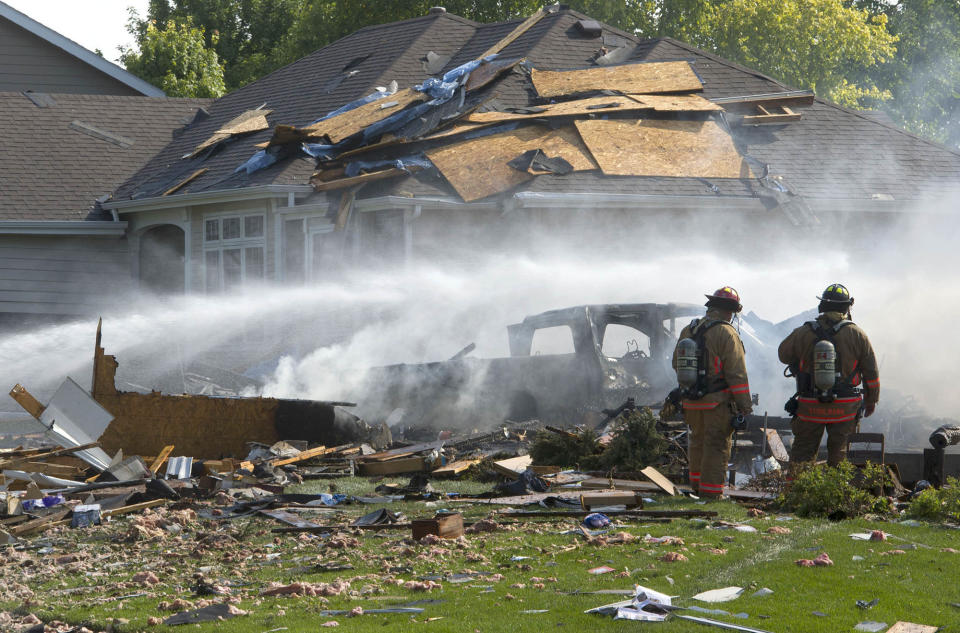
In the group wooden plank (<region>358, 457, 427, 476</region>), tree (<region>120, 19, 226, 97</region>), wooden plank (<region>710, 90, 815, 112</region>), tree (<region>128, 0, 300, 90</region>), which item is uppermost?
tree (<region>128, 0, 300, 90</region>)

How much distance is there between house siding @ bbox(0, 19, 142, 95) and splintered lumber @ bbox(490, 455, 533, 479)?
Result: 20.5 m

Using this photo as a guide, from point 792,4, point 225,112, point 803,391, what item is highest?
point 792,4

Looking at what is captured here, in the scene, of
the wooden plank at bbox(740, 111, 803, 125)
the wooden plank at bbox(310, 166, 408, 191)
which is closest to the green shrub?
the wooden plank at bbox(310, 166, 408, 191)

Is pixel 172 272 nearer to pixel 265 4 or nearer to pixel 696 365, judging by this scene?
pixel 696 365

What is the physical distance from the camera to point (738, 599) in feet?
19.8

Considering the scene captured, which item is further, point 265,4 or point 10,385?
point 265,4

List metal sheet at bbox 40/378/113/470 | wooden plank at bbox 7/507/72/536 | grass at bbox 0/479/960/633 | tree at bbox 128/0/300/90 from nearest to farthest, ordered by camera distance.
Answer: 1. grass at bbox 0/479/960/633
2. wooden plank at bbox 7/507/72/536
3. metal sheet at bbox 40/378/113/470
4. tree at bbox 128/0/300/90

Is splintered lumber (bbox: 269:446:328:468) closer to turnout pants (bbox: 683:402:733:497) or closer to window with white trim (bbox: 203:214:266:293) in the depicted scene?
turnout pants (bbox: 683:402:733:497)

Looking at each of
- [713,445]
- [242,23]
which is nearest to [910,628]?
[713,445]

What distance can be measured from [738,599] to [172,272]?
1898 cm

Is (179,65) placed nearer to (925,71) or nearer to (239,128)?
(239,128)

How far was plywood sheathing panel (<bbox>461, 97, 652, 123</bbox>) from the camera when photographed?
761 inches

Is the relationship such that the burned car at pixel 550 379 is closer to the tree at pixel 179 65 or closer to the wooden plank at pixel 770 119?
the wooden plank at pixel 770 119

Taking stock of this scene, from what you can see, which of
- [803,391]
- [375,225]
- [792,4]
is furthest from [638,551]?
[792,4]
